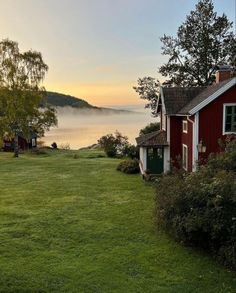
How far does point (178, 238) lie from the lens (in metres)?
12.2

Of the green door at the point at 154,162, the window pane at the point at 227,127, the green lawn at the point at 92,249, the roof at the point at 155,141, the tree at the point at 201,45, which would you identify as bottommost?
the green lawn at the point at 92,249

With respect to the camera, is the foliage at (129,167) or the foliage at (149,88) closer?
the foliage at (129,167)

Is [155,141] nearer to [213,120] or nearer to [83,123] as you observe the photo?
[213,120]

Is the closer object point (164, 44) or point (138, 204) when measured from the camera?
point (138, 204)

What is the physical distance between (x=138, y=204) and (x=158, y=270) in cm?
747

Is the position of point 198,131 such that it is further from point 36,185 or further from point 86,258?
point 86,258

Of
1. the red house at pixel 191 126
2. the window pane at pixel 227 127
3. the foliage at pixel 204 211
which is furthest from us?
the window pane at pixel 227 127

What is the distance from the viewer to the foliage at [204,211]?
1079cm

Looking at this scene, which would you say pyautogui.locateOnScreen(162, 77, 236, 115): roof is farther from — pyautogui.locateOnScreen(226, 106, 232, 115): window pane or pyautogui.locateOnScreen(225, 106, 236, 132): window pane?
pyautogui.locateOnScreen(225, 106, 236, 132): window pane

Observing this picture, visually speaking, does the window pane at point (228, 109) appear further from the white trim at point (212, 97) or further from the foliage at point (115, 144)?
the foliage at point (115, 144)

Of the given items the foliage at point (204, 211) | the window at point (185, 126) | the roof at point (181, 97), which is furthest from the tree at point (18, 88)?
the foliage at point (204, 211)

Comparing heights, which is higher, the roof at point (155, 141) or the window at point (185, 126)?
the window at point (185, 126)

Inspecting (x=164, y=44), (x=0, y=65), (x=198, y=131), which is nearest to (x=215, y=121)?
(x=198, y=131)

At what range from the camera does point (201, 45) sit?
1811 inches
